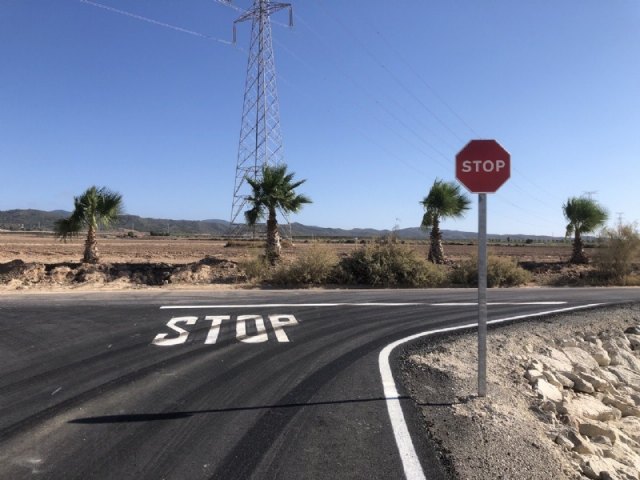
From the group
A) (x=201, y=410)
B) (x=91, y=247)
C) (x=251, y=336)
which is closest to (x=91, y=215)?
(x=91, y=247)

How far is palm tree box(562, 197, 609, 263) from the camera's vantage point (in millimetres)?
31938

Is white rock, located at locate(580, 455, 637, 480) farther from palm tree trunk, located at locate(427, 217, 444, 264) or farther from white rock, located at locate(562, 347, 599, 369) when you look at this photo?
palm tree trunk, located at locate(427, 217, 444, 264)

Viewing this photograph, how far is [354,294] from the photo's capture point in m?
16.3

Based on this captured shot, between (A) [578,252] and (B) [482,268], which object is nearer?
(B) [482,268]

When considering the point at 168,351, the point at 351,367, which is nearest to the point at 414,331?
the point at 351,367

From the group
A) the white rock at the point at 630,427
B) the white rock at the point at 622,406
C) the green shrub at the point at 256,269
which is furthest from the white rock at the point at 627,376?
the green shrub at the point at 256,269

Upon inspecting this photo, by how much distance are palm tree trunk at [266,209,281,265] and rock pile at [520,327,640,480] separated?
43.6 feet

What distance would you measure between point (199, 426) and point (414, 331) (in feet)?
19.0

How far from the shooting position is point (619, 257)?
25.9 metres

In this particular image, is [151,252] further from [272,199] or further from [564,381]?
[564,381]

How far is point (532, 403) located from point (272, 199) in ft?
56.3

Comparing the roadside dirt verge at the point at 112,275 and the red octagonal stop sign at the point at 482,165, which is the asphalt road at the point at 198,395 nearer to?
the red octagonal stop sign at the point at 482,165

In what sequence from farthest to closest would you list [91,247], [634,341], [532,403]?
[91,247], [634,341], [532,403]

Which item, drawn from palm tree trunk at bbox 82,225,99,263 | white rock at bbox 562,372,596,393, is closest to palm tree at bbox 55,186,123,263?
palm tree trunk at bbox 82,225,99,263
